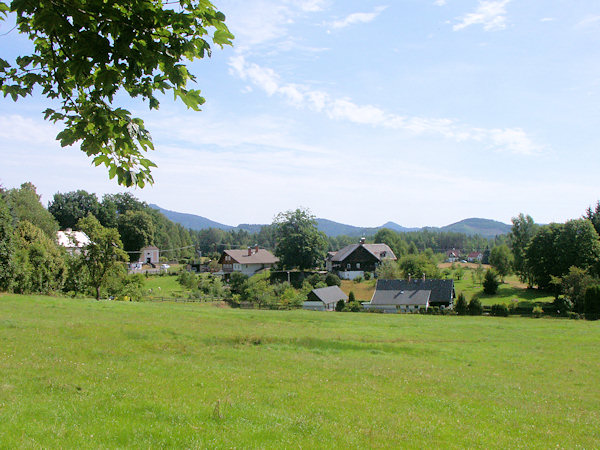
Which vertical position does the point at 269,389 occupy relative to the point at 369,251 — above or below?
below

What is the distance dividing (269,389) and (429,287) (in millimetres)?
58251

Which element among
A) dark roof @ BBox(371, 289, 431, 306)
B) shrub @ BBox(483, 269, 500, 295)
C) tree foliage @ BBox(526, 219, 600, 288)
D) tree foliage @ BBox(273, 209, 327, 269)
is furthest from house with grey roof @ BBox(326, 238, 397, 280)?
dark roof @ BBox(371, 289, 431, 306)

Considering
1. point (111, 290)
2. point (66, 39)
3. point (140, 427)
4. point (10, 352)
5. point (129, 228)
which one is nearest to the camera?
point (66, 39)

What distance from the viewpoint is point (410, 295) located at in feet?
209

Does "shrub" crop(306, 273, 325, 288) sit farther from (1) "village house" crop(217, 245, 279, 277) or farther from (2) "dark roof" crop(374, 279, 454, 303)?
(1) "village house" crop(217, 245, 279, 277)

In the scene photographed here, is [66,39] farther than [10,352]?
No

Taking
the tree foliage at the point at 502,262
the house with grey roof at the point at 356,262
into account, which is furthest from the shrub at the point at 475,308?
→ the house with grey roof at the point at 356,262

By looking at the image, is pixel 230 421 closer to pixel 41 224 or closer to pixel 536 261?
pixel 41 224

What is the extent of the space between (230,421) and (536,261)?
79.8m

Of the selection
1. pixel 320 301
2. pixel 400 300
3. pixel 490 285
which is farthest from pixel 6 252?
pixel 490 285

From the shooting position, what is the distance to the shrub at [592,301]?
162 feet

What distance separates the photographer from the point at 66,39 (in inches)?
185

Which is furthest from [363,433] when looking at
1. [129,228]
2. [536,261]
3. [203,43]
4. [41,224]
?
[129,228]

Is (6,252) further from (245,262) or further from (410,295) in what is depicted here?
(245,262)
